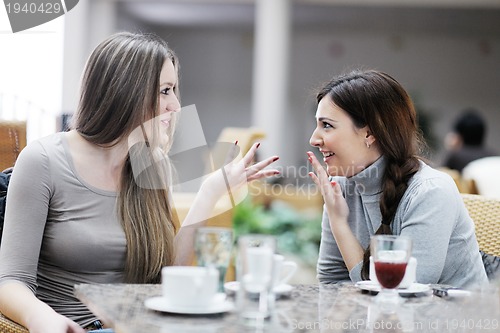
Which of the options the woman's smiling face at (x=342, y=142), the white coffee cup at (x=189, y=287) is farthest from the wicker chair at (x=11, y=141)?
the white coffee cup at (x=189, y=287)

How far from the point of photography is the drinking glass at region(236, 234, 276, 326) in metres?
1.00

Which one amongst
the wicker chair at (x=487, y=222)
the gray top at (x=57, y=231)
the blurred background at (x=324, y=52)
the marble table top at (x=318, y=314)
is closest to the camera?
the marble table top at (x=318, y=314)

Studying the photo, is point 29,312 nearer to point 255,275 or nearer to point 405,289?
point 255,275

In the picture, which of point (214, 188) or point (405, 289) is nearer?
point (405, 289)

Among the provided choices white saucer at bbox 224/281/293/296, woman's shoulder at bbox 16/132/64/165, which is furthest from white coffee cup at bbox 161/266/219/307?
woman's shoulder at bbox 16/132/64/165

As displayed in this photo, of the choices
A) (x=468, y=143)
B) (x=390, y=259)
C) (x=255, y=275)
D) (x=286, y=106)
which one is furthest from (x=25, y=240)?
(x=286, y=106)

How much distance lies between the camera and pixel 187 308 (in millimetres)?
1008

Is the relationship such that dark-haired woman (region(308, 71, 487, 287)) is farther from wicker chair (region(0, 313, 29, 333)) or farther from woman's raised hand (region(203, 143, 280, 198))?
wicker chair (region(0, 313, 29, 333))

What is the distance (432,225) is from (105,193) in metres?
0.74

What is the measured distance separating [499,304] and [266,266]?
322 mm

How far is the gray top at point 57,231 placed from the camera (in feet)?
4.59

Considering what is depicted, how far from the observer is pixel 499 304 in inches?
34.8

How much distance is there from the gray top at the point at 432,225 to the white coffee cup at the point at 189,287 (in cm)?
64

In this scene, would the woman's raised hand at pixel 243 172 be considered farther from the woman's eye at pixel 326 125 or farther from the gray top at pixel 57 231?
the woman's eye at pixel 326 125
